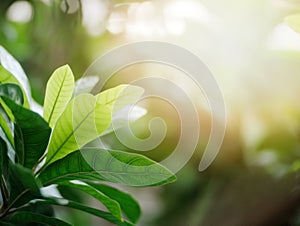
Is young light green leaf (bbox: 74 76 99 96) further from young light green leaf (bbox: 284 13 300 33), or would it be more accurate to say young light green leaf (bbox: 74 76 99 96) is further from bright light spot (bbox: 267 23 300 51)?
bright light spot (bbox: 267 23 300 51)

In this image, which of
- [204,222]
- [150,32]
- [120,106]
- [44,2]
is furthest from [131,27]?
[120,106]

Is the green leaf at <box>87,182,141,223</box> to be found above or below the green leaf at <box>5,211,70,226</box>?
above

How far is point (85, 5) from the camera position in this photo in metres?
1.19

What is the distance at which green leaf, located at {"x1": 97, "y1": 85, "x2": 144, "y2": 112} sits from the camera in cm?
61

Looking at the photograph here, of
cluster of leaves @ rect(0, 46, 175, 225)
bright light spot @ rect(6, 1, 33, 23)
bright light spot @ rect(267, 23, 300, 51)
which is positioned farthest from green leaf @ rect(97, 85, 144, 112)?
bright light spot @ rect(6, 1, 33, 23)

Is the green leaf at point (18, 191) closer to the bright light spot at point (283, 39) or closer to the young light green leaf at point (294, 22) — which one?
the young light green leaf at point (294, 22)

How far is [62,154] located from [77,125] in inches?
1.5

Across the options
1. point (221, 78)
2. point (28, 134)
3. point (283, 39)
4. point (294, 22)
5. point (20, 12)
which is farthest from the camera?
point (20, 12)

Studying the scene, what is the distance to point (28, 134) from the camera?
56cm

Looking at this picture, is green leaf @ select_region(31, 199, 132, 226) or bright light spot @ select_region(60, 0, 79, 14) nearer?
green leaf @ select_region(31, 199, 132, 226)

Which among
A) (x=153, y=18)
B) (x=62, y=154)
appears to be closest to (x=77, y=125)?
(x=62, y=154)

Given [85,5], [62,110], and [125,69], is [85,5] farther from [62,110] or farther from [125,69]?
[62,110]

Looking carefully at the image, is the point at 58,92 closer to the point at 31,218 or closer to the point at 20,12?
the point at 31,218

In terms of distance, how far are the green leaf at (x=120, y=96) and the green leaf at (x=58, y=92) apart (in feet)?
0.13
